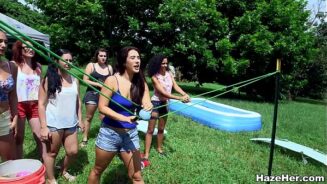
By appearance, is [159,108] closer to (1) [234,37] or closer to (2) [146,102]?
(2) [146,102]

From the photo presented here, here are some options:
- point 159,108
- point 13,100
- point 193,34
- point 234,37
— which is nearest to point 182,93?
point 159,108

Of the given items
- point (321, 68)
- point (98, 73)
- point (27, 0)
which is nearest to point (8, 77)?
point (98, 73)

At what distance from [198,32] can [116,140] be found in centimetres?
1496

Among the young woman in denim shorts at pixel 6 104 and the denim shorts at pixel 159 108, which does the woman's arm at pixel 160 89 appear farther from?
the young woman in denim shorts at pixel 6 104

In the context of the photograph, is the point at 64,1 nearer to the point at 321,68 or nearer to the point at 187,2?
the point at 187,2

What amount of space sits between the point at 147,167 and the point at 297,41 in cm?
1599

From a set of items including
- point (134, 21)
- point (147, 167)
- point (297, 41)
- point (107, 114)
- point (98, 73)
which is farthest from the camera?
point (297, 41)

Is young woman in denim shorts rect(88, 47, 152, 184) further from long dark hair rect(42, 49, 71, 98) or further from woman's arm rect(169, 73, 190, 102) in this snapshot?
woman's arm rect(169, 73, 190, 102)

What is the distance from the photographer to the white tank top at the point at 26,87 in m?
4.43

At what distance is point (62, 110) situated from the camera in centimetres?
407

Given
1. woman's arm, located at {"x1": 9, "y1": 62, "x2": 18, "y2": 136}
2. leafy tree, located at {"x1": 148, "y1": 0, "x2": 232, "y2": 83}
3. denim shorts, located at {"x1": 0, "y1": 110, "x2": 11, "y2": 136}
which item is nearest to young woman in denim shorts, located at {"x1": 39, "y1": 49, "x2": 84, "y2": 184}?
woman's arm, located at {"x1": 9, "y1": 62, "x2": 18, "y2": 136}

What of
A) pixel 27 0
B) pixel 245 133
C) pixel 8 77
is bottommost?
pixel 245 133

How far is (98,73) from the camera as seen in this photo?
5949mm

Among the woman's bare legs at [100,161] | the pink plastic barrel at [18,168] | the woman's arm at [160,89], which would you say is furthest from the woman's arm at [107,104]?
the woman's arm at [160,89]
